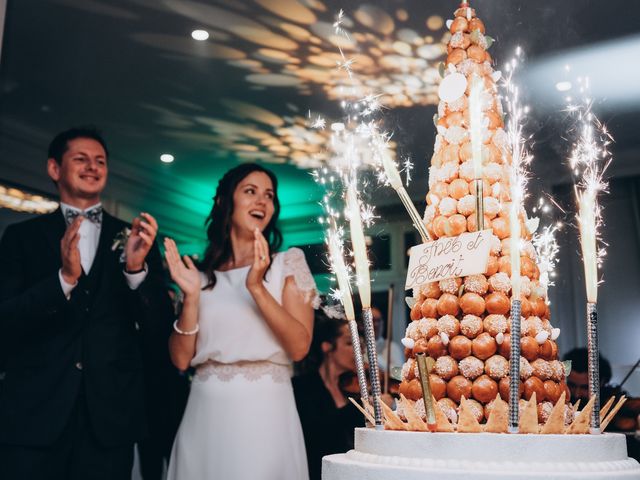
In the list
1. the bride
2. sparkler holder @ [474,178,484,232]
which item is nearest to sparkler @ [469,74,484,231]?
sparkler holder @ [474,178,484,232]

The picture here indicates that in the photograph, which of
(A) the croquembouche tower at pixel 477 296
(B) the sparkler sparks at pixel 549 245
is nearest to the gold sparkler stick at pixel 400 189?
(A) the croquembouche tower at pixel 477 296

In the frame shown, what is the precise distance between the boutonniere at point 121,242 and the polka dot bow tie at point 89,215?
95 mm

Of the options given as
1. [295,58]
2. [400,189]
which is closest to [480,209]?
[400,189]

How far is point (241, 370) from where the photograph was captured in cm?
194

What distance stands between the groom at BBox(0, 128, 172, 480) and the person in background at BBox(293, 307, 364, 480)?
0.53m

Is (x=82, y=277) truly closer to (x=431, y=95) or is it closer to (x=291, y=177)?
(x=291, y=177)

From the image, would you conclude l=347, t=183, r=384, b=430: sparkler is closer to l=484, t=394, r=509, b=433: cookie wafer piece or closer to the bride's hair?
l=484, t=394, r=509, b=433: cookie wafer piece

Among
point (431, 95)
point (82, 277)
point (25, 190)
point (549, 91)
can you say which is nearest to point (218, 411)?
point (82, 277)

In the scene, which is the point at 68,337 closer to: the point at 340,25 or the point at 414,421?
the point at 414,421

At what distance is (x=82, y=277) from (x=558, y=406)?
1.44 meters

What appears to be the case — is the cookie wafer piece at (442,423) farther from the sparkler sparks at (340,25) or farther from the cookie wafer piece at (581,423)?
the sparkler sparks at (340,25)

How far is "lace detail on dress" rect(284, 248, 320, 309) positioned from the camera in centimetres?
204

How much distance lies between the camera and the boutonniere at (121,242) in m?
2.09

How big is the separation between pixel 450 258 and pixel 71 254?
3.56 ft
